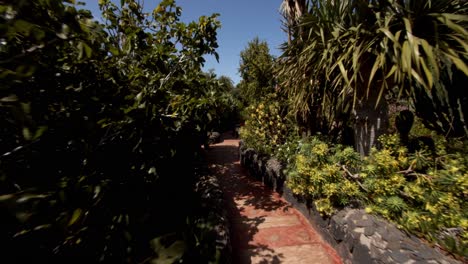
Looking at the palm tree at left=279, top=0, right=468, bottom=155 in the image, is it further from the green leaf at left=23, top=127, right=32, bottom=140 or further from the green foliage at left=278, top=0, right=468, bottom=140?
the green leaf at left=23, top=127, right=32, bottom=140

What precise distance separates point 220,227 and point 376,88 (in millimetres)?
3199

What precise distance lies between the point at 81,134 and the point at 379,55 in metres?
3.21

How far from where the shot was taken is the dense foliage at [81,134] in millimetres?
717

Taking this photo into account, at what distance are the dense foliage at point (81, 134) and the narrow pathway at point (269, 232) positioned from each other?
1.09 m

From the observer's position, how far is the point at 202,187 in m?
4.09

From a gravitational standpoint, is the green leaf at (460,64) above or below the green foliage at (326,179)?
above

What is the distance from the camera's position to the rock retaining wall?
1.90 metres

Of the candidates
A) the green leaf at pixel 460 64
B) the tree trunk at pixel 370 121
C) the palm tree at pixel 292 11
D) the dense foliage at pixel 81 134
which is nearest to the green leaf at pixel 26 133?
the dense foliage at pixel 81 134

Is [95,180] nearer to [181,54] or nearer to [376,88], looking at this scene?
[181,54]

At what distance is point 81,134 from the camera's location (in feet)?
3.60

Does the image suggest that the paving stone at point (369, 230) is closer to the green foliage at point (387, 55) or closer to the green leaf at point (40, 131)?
the green foliage at point (387, 55)

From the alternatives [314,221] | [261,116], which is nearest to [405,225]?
[314,221]

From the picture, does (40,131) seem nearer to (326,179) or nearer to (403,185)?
(326,179)

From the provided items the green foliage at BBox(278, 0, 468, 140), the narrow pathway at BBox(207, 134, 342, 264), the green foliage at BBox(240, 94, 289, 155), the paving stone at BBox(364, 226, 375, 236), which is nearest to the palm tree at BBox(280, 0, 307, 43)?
the green foliage at BBox(278, 0, 468, 140)
